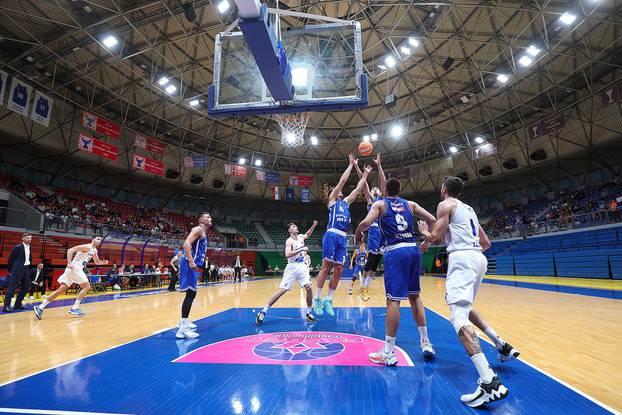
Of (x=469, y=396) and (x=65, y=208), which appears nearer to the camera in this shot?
(x=469, y=396)

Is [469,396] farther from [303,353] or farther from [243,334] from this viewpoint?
[243,334]

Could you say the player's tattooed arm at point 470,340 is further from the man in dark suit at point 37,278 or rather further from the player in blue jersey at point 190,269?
the man in dark suit at point 37,278

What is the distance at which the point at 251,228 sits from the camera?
39.6 meters

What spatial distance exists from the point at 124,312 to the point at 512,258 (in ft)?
82.6

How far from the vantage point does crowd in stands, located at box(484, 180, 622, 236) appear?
19641 mm

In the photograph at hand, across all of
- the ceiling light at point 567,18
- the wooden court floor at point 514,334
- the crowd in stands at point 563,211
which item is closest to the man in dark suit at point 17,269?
the wooden court floor at point 514,334

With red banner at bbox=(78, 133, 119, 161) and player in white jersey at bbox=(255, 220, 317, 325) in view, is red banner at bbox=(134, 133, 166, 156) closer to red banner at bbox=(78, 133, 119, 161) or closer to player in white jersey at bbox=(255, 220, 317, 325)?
red banner at bbox=(78, 133, 119, 161)

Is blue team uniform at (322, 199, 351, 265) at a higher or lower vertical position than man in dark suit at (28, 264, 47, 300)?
higher

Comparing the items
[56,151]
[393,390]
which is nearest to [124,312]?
[393,390]

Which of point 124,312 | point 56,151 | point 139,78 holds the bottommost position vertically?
point 124,312

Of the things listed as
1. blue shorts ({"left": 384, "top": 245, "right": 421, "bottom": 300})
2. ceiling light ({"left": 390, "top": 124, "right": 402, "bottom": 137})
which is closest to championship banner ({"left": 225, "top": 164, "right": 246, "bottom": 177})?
ceiling light ({"left": 390, "top": 124, "right": 402, "bottom": 137})

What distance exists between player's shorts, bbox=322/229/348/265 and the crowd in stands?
19.6 m

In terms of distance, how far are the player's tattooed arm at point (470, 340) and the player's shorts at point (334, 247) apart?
3.42 metres

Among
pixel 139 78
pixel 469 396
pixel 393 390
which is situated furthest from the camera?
pixel 139 78
